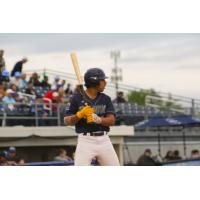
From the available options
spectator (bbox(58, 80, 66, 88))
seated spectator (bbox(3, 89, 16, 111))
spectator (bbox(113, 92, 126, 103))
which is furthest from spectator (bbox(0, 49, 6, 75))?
spectator (bbox(113, 92, 126, 103))

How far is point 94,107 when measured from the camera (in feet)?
26.2

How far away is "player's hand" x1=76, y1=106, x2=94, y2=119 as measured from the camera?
7.75 m

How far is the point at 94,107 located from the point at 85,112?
0.26 m

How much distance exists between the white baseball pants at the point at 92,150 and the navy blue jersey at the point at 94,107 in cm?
10

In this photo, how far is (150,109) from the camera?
75.0 ft

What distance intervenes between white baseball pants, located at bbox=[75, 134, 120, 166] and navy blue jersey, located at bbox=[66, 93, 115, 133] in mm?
97

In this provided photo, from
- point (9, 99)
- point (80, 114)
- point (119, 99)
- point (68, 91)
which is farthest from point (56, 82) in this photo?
point (80, 114)

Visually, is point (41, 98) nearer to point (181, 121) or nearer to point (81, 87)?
point (181, 121)

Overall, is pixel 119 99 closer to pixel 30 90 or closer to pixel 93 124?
pixel 30 90

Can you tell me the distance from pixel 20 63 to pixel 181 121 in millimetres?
5293

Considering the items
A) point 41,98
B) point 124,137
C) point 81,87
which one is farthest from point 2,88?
point 81,87

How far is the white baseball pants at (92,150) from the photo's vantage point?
26.1 ft

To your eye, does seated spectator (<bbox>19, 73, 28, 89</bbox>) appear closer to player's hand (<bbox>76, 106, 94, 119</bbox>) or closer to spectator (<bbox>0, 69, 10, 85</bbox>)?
spectator (<bbox>0, 69, 10, 85</bbox>)

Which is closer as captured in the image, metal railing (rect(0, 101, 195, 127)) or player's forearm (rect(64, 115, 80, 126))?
player's forearm (rect(64, 115, 80, 126))
